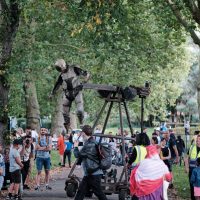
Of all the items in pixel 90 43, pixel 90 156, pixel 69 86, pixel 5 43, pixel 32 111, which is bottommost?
pixel 90 156

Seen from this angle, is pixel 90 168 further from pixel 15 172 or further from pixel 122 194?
pixel 15 172

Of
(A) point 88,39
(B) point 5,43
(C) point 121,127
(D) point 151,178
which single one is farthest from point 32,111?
(D) point 151,178

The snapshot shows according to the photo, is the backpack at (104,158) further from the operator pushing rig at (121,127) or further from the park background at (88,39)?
the park background at (88,39)

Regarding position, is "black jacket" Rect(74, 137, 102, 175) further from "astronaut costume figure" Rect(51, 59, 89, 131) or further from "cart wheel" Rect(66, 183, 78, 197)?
"cart wheel" Rect(66, 183, 78, 197)

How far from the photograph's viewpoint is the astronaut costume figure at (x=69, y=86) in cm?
1327

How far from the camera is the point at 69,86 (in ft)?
44.8

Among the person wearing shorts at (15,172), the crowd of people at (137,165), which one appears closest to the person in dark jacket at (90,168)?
the crowd of people at (137,165)

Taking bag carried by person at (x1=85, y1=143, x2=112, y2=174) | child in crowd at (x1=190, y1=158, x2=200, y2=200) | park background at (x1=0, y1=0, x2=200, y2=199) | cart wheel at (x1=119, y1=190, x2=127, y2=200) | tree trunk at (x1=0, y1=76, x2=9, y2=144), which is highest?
park background at (x1=0, y1=0, x2=200, y2=199)

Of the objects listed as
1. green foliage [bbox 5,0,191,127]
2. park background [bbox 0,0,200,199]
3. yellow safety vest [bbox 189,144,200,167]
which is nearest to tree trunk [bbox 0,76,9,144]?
park background [bbox 0,0,200,199]

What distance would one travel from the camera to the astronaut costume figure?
13273 millimetres

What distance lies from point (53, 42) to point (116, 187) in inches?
481

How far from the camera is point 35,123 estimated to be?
1302 inches

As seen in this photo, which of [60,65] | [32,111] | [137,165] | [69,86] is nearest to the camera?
[137,165]

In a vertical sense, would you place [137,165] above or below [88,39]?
below
